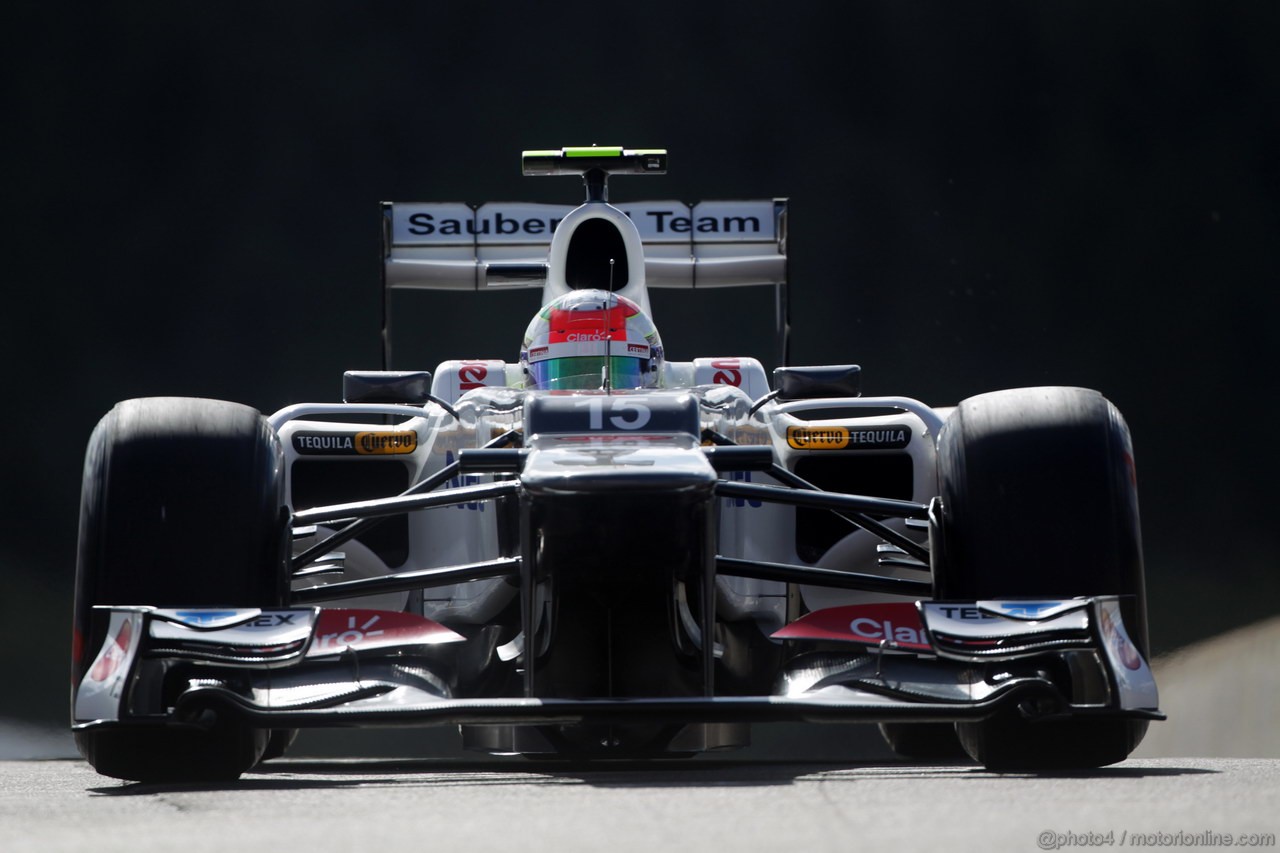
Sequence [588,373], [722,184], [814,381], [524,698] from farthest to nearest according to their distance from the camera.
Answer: [722,184], [588,373], [814,381], [524,698]

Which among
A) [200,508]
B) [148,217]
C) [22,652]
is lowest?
[22,652]

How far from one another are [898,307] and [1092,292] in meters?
2.04

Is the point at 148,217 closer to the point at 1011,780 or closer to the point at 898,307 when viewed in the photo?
the point at 898,307

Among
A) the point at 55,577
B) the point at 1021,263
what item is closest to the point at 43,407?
the point at 55,577

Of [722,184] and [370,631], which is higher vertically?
[722,184]

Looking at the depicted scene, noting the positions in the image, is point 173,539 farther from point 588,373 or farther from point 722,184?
point 722,184

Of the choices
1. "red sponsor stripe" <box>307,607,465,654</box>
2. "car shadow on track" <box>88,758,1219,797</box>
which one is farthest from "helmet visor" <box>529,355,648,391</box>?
"red sponsor stripe" <box>307,607,465,654</box>

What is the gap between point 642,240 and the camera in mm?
9367

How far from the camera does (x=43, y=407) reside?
18.4 m

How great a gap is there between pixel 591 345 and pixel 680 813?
135 inches

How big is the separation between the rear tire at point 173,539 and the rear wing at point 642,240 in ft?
12.9

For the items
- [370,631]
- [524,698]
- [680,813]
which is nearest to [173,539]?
[370,631]

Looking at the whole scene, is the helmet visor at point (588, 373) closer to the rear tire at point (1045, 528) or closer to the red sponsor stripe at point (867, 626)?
the rear tire at point (1045, 528)

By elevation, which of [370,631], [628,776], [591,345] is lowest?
[628,776]
